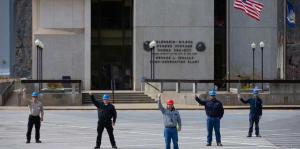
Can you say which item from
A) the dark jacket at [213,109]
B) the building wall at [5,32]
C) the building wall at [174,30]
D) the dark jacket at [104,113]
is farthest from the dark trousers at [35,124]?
the building wall at [5,32]

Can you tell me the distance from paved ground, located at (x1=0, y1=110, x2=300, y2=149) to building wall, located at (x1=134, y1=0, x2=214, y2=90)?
19949 mm

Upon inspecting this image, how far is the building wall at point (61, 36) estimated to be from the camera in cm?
5653

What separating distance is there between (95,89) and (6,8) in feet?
140

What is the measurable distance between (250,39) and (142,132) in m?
34.2

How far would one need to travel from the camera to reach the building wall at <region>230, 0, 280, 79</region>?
5822cm

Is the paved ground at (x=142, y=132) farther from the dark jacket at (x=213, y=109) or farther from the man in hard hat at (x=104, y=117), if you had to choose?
the dark jacket at (x=213, y=109)

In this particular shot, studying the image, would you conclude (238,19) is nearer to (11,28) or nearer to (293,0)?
(293,0)

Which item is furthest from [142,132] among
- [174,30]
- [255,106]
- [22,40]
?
[22,40]

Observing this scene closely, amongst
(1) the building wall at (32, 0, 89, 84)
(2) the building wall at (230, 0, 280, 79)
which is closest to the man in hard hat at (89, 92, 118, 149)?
(1) the building wall at (32, 0, 89, 84)

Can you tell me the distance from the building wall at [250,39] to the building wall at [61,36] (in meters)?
12.4

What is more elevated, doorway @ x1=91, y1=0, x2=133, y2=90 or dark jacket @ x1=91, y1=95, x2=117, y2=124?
doorway @ x1=91, y1=0, x2=133, y2=90

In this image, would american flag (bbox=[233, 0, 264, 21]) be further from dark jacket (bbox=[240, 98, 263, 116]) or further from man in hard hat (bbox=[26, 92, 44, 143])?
man in hard hat (bbox=[26, 92, 44, 143])

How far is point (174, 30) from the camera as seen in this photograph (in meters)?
56.1

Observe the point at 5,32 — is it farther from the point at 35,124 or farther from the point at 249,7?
the point at 35,124
